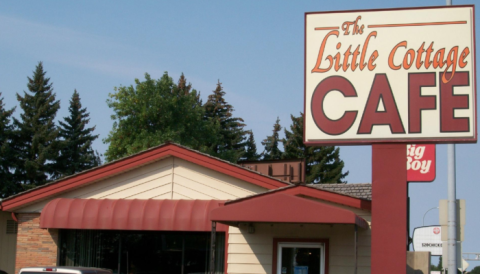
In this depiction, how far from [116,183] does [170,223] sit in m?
2.25

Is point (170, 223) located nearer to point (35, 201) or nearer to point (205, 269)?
point (205, 269)

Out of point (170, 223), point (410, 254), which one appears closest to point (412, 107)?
point (410, 254)

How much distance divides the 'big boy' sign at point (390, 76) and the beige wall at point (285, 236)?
4.05 meters

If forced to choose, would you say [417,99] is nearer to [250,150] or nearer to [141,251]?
[141,251]

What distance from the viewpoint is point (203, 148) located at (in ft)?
147

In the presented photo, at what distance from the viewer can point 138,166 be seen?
52.9ft

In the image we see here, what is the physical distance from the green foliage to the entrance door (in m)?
29.8

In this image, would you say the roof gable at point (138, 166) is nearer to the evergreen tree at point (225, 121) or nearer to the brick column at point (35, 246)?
the brick column at point (35, 246)

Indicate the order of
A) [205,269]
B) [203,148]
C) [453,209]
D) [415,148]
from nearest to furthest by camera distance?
[453,209] < [205,269] < [415,148] < [203,148]

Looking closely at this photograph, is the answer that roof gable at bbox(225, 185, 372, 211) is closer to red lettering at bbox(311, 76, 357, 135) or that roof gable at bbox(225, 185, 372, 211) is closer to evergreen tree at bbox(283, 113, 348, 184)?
red lettering at bbox(311, 76, 357, 135)

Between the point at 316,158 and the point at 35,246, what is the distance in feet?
147

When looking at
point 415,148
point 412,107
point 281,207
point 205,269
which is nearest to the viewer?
point 412,107

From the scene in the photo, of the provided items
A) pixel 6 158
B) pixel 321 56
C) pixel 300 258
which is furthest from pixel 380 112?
pixel 6 158

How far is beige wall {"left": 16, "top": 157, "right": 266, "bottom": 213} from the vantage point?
15.7m
